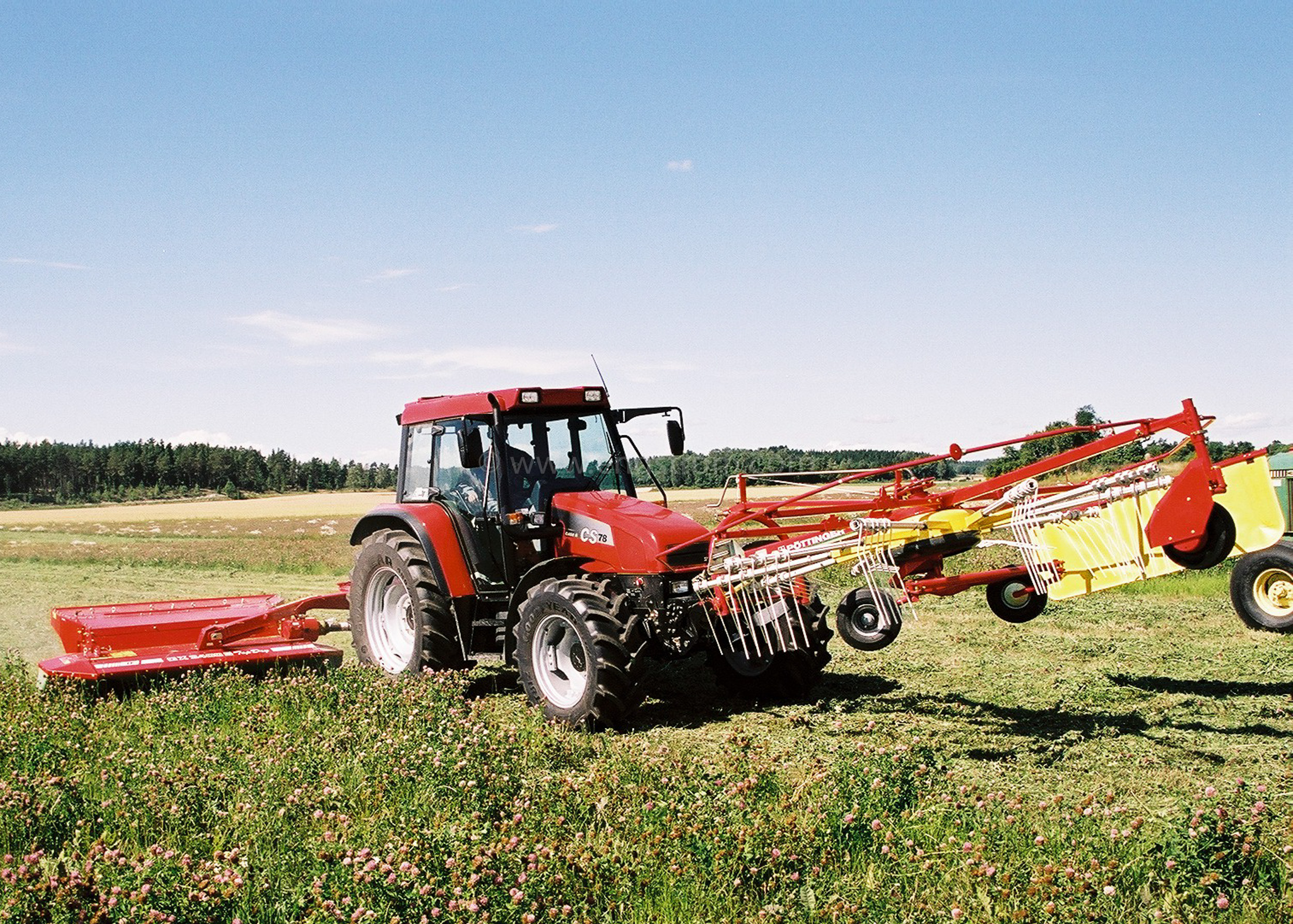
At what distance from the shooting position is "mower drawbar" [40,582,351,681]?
8.44 m

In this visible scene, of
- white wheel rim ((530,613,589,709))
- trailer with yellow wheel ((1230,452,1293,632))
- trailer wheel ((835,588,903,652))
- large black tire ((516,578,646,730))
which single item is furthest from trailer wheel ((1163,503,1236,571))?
trailer with yellow wheel ((1230,452,1293,632))

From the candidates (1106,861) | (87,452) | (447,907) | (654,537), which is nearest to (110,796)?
(447,907)

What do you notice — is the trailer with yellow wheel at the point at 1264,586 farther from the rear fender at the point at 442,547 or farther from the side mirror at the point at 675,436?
the rear fender at the point at 442,547

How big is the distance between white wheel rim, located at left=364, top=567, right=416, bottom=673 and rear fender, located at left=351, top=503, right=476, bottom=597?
57cm

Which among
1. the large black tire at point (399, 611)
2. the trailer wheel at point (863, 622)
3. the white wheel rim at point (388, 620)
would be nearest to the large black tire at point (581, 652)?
the large black tire at point (399, 611)

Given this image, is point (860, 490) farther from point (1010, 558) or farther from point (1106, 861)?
point (1010, 558)

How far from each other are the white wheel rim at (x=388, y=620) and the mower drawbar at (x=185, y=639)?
17.1 inches

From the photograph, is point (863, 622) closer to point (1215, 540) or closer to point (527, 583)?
point (1215, 540)

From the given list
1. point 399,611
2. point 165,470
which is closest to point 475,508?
point 399,611

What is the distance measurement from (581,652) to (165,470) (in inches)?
4389

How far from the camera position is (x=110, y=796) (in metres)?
5.39

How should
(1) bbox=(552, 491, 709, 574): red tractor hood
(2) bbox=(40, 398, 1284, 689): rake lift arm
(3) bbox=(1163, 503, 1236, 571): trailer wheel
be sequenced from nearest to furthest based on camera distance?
(3) bbox=(1163, 503, 1236, 571): trailer wheel
(2) bbox=(40, 398, 1284, 689): rake lift arm
(1) bbox=(552, 491, 709, 574): red tractor hood

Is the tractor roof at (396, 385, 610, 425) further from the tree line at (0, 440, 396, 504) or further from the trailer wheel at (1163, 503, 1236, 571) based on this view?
the tree line at (0, 440, 396, 504)

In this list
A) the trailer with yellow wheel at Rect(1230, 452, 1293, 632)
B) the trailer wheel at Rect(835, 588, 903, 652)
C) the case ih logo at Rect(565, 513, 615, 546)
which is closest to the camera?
the trailer wheel at Rect(835, 588, 903, 652)
